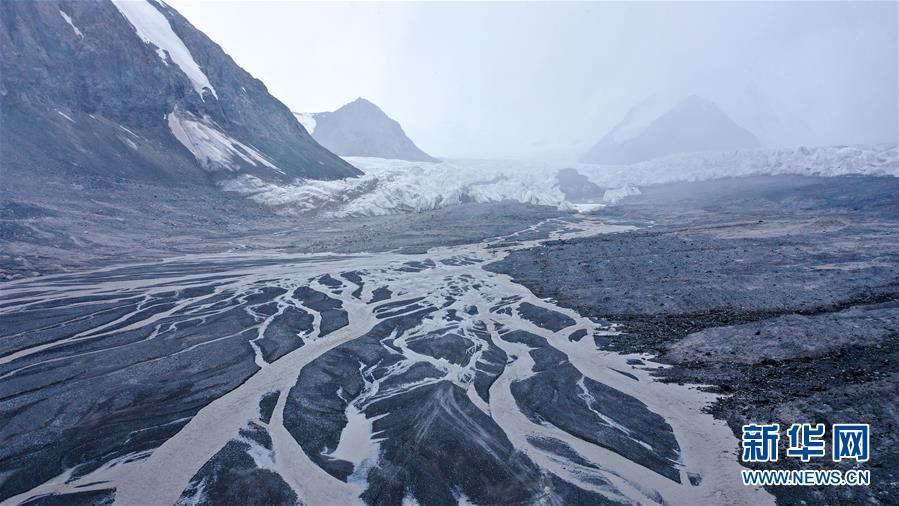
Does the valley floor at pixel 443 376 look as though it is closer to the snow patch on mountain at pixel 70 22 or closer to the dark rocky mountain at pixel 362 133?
the snow patch on mountain at pixel 70 22

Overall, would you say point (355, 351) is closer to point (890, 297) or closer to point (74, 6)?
point (890, 297)

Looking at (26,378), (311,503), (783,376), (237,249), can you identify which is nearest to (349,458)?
(311,503)

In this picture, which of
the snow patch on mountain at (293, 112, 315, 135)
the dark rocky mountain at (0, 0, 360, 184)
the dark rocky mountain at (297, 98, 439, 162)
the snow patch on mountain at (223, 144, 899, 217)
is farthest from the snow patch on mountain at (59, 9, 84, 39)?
the snow patch on mountain at (293, 112, 315, 135)

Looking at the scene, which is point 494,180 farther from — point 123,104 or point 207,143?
point 123,104

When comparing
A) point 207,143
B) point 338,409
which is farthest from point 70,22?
point 338,409

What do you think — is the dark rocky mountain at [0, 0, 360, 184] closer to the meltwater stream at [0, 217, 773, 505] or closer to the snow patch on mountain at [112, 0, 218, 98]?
the snow patch on mountain at [112, 0, 218, 98]

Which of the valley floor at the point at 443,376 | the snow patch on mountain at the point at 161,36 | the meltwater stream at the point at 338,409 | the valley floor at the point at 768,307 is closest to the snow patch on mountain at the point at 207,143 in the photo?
the snow patch on mountain at the point at 161,36
